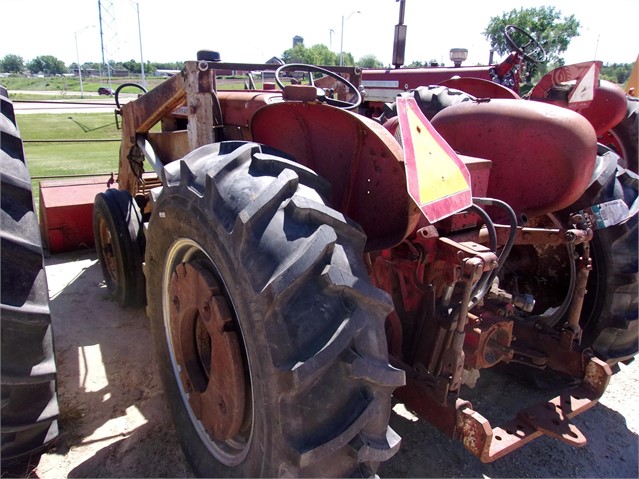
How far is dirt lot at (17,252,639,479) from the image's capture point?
94.1 inches

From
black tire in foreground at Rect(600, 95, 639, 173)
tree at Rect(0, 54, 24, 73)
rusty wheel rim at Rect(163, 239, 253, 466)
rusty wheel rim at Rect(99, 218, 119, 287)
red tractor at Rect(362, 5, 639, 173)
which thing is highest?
tree at Rect(0, 54, 24, 73)

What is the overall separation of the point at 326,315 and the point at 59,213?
4.25m

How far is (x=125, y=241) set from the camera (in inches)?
145

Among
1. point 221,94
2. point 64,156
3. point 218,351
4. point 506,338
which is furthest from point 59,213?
point 64,156

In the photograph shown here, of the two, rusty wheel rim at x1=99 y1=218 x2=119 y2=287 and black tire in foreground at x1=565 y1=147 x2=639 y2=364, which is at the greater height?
black tire in foreground at x1=565 y1=147 x2=639 y2=364

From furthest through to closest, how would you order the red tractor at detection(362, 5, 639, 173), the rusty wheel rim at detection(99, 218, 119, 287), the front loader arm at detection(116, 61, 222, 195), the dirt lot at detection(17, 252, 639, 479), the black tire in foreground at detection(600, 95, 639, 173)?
1. the black tire in foreground at detection(600, 95, 639, 173)
2. the rusty wheel rim at detection(99, 218, 119, 287)
3. the red tractor at detection(362, 5, 639, 173)
4. the front loader arm at detection(116, 61, 222, 195)
5. the dirt lot at detection(17, 252, 639, 479)

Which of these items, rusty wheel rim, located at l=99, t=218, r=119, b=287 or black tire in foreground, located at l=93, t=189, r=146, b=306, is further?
rusty wheel rim, located at l=99, t=218, r=119, b=287

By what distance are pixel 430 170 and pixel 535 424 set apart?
4.11 ft

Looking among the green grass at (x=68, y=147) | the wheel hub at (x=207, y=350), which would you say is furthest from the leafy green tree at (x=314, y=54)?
the wheel hub at (x=207, y=350)

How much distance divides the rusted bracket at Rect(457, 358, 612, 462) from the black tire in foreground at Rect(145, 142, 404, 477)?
0.51 metres

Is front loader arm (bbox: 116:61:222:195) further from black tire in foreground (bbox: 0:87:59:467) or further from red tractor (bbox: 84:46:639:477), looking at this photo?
black tire in foreground (bbox: 0:87:59:467)

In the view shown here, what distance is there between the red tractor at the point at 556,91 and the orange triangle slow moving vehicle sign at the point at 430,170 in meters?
1.52

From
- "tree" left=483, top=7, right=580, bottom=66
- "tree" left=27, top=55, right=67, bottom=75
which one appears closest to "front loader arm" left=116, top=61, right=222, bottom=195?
"tree" left=483, top=7, right=580, bottom=66

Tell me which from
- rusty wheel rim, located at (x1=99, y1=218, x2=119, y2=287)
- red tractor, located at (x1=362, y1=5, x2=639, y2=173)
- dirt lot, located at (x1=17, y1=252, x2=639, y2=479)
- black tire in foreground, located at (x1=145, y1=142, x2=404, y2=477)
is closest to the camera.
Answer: black tire in foreground, located at (x1=145, y1=142, x2=404, y2=477)
